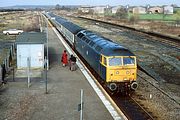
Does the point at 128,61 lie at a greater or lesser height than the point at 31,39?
lesser

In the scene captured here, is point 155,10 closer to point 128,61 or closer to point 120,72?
point 128,61

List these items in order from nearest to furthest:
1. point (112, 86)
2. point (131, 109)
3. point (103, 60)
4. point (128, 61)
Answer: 1. point (131, 109)
2. point (112, 86)
3. point (128, 61)
4. point (103, 60)

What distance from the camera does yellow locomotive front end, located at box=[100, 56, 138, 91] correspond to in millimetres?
16453

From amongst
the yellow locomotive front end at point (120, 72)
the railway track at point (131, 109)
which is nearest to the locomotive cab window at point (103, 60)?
the yellow locomotive front end at point (120, 72)

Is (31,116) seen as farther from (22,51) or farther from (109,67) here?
(22,51)

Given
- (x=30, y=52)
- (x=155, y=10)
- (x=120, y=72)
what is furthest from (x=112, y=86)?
(x=155, y=10)

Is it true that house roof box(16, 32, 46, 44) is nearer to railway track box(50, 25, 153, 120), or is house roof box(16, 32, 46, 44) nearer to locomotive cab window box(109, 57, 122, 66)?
locomotive cab window box(109, 57, 122, 66)

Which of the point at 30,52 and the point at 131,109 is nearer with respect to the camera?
the point at 131,109

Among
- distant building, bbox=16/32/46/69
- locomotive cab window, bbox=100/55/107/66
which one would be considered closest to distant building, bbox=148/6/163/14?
distant building, bbox=16/32/46/69

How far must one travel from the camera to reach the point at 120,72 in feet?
54.2

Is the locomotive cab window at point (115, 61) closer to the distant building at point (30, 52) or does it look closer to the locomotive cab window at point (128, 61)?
the locomotive cab window at point (128, 61)

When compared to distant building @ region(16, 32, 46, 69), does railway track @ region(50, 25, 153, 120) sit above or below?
below

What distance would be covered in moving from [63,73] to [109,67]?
5455 millimetres

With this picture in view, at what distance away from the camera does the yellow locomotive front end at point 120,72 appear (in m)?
16.5
